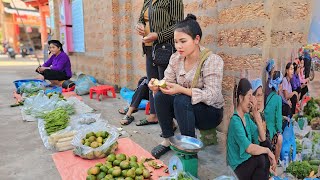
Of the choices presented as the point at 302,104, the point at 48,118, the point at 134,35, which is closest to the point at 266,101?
the point at 302,104

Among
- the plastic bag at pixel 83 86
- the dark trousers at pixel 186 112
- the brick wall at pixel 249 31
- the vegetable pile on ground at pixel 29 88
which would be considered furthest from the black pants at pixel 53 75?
the dark trousers at pixel 186 112

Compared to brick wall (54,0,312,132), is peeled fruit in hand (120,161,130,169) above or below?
below

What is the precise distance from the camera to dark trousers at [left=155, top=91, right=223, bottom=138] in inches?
88.0

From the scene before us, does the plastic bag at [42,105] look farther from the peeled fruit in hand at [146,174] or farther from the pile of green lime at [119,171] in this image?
the peeled fruit in hand at [146,174]

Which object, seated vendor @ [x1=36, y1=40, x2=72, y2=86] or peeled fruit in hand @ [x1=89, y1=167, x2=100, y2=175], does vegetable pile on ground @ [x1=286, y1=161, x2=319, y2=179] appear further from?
seated vendor @ [x1=36, y1=40, x2=72, y2=86]

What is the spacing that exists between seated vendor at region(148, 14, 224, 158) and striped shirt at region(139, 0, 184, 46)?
534mm

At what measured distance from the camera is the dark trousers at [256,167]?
5.88 ft

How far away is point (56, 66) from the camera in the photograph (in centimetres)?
596

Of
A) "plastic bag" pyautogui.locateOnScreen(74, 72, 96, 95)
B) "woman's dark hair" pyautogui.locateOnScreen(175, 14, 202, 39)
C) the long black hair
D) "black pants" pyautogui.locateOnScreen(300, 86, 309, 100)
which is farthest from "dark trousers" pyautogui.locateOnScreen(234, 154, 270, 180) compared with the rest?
"plastic bag" pyautogui.locateOnScreen(74, 72, 96, 95)

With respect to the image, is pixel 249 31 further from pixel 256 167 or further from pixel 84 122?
pixel 84 122

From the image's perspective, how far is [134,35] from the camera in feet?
17.9

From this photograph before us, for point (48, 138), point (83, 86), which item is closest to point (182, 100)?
point (48, 138)

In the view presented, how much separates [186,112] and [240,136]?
1.82 ft

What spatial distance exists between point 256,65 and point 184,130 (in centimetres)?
82
